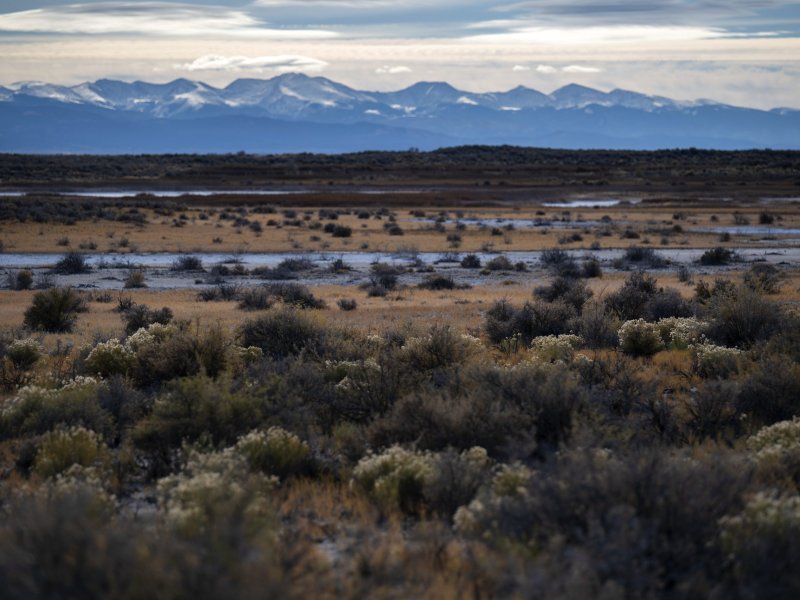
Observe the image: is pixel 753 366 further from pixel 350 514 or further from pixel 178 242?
pixel 178 242

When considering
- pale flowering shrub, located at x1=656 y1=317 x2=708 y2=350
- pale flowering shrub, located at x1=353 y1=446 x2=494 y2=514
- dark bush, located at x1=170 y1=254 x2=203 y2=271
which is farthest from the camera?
dark bush, located at x1=170 y1=254 x2=203 y2=271

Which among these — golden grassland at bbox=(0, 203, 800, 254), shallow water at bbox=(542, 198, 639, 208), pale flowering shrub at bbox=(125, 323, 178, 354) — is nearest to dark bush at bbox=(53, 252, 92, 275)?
golden grassland at bbox=(0, 203, 800, 254)

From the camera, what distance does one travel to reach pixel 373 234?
50219 millimetres

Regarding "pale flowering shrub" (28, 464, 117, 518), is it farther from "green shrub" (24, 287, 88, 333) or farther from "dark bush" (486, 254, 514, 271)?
"dark bush" (486, 254, 514, 271)

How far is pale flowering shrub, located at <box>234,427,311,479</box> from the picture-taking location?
8055 mm

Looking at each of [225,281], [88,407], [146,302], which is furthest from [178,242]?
[88,407]

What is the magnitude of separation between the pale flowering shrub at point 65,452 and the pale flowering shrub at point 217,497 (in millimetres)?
1139

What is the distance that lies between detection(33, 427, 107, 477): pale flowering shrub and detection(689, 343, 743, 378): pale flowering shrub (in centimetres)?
785

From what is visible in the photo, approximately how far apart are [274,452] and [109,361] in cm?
563

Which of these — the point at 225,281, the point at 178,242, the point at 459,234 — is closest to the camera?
the point at 225,281

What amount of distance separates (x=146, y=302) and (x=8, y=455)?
17.3 metres

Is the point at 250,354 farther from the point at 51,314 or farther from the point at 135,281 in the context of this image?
the point at 135,281

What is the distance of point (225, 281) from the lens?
31.5 meters

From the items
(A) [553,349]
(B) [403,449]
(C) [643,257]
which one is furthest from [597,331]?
(C) [643,257]
